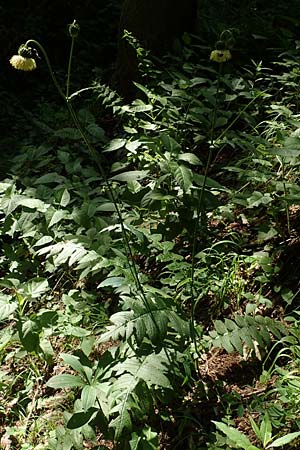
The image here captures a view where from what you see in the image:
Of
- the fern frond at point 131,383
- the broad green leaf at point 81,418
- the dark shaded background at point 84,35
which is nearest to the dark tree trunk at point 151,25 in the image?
the dark shaded background at point 84,35

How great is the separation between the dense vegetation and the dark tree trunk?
83 cm

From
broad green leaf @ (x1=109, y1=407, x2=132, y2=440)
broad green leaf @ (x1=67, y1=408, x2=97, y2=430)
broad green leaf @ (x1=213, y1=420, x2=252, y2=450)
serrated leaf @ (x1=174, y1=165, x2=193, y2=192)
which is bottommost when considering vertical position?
broad green leaf @ (x1=213, y1=420, x2=252, y2=450)

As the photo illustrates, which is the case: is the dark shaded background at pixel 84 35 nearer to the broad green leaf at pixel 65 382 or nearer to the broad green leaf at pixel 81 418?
the broad green leaf at pixel 65 382

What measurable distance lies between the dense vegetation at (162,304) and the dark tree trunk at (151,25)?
832 mm

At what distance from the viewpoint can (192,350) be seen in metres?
2.55

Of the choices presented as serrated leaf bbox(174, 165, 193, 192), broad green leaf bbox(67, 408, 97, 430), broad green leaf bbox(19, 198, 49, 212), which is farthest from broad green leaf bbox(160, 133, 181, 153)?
broad green leaf bbox(67, 408, 97, 430)

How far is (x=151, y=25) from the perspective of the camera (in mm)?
4879

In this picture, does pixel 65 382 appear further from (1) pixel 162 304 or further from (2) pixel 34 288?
(2) pixel 34 288

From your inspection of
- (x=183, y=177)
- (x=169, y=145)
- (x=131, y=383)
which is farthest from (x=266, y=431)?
(x=169, y=145)

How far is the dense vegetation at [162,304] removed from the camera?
224 cm

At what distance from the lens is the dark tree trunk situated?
4871 mm

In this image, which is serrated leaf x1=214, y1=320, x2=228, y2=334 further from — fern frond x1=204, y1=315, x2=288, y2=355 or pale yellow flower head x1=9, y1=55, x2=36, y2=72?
pale yellow flower head x1=9, y1=55, x2=36, y2=72

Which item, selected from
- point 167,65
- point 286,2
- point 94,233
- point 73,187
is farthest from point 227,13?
point 94,233

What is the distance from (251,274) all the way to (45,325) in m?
1.10
